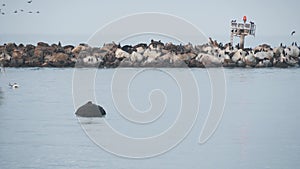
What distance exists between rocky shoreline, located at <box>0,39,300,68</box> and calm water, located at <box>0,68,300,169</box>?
62.3 ft

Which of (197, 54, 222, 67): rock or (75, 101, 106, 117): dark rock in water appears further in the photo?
(197, 54, 222, 67): rock

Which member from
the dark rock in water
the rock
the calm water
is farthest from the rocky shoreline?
the dark rock in water

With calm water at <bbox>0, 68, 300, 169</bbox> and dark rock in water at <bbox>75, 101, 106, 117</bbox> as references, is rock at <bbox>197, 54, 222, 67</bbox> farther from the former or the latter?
dark rock in water at <bbox>75, 101, 106, 117</bbox>

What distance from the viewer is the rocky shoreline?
5534 centimetres

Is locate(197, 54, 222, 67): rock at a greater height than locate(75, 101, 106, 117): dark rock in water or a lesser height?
lesser

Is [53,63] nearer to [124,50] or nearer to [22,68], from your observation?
[22,68]

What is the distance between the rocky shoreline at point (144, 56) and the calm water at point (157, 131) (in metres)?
19.0

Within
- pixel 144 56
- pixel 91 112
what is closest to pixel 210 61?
pixel 144 56

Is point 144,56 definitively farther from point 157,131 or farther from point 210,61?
point 157,131

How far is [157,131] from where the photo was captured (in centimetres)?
2038

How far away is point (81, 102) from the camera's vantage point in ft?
93.9

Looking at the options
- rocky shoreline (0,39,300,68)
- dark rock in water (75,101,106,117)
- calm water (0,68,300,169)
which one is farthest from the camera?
rocky shoreline (0,39,300,68)

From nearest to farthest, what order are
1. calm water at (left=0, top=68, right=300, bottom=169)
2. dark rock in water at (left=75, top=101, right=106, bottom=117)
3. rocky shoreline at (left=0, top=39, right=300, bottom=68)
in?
calm water at (left=0, top=68, right=300, bottom=169) < dark rock in water at (left=75, top=101, right=106, bottom=117) < rocky shoreline at (left=0, top=39, right=300, bottom=68)

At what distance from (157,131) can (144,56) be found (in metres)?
35.9
